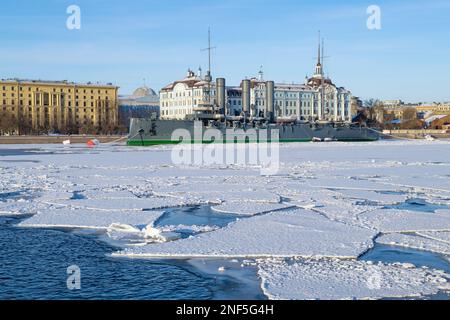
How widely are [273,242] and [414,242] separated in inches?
76.6

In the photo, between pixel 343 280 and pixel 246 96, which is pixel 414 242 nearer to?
pixel 343 280

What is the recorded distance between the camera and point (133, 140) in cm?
4703

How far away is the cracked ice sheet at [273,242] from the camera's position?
6875 millimetres

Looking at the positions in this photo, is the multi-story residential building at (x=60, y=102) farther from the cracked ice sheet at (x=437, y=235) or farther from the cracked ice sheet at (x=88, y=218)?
the cracked ice sheet at (x=437, y=235)

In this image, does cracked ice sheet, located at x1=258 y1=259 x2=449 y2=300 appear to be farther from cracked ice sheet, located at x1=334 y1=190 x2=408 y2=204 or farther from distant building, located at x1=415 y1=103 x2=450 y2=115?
distant building, located at x1=415 y1=103 x2=450 y2=115

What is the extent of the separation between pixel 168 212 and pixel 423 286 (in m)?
5.71

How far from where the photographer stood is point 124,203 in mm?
11070

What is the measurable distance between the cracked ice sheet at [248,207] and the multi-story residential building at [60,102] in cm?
7133

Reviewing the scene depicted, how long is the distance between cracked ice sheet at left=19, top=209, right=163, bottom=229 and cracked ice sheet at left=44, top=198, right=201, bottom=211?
0.43 meters

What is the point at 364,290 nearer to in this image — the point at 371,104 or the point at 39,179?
the point at 39,179

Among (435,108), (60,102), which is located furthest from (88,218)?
(435,108)

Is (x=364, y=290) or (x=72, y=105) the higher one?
(x=72, y=105)
